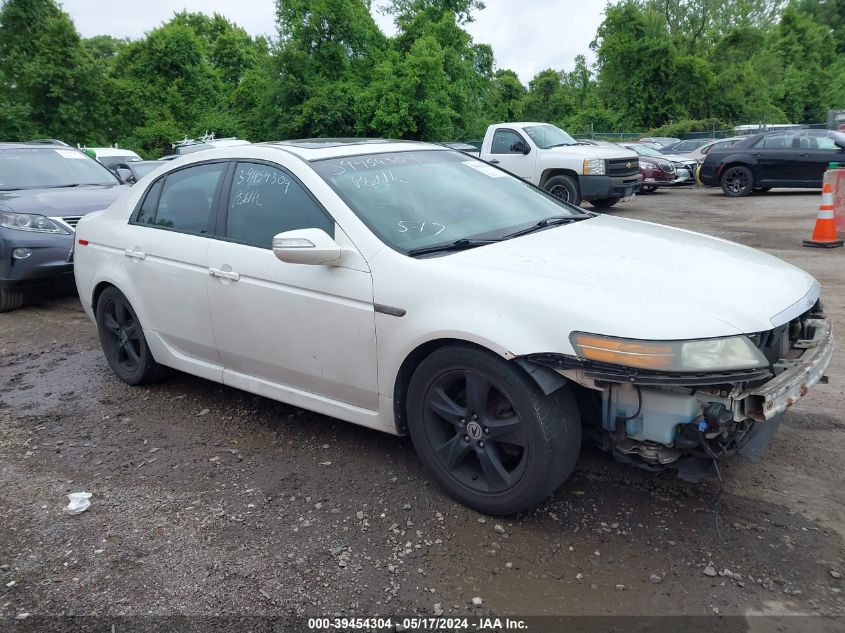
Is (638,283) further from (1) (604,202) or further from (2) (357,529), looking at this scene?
(1) (604,202)

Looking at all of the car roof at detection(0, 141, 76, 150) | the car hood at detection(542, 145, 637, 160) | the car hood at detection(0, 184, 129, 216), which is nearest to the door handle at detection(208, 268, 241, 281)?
the car hood at detection(0, 184, 129, 216)

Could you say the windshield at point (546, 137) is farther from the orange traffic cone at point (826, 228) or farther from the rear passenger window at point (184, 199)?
the rear passenger window at point (184, 199)

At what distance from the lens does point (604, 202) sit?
1476cm

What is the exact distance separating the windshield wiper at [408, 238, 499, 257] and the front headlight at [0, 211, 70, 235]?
5.34m

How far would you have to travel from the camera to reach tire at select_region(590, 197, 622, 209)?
555 inches

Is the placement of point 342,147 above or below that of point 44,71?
below

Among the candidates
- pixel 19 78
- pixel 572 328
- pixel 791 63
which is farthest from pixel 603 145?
pixel 791 63

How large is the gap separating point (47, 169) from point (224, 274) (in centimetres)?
575

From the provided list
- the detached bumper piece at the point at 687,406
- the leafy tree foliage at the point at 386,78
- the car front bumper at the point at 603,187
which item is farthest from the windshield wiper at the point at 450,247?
the leafy tree foliage at the point at 386,78

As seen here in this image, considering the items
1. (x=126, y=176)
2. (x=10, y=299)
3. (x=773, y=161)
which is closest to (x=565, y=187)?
(x=773, y=161)

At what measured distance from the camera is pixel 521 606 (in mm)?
2662

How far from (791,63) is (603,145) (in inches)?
1698

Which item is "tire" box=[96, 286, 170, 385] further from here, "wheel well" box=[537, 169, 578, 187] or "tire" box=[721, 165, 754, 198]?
"tire" box=[721, 165, 754, 198]

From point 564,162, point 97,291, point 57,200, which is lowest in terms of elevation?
point 97,291
